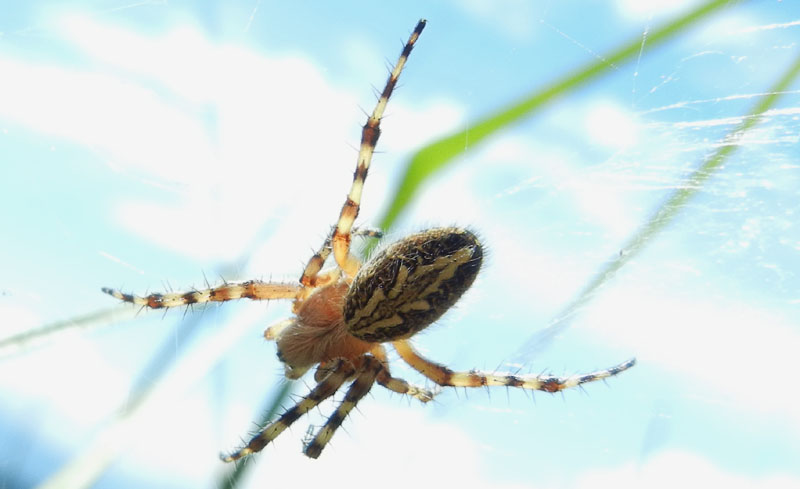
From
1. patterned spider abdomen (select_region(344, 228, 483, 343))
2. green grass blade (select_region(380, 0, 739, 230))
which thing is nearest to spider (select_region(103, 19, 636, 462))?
patterned spider abdomen (select_region(344, 228, 483, 343))

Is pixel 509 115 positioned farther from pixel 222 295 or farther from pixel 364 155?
pixel 222 295

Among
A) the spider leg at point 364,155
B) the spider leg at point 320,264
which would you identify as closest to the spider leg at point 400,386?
the spider leg at point 320,264

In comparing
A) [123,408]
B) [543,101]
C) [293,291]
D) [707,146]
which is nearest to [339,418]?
[293,291]

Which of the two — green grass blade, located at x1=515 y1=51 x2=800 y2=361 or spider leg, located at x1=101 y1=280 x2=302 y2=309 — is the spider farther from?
green grass blade, located at x1=515 y1=51 x2=800 y2=361

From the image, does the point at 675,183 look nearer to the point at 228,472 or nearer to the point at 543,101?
the point at 543,101

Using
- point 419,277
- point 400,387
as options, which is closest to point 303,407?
point 400,387

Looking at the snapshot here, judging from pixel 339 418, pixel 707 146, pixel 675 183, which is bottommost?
pixel 339 418
